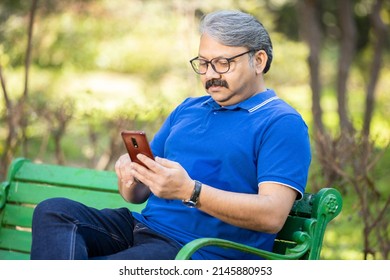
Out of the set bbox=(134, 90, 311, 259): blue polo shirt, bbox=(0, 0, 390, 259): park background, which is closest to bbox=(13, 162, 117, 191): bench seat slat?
bbox=(134, 90, 311, 259): blue polo shirt

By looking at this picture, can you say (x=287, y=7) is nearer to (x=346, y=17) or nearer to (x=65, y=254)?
(x=346, y=17)

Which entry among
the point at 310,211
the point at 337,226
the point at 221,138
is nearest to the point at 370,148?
the point at 310,211

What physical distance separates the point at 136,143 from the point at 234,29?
624mm

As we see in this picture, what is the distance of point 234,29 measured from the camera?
124 inches

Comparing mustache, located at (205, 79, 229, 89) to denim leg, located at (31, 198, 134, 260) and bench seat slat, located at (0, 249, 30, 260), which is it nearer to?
denim leg, located at (31, 198, 134, 260)

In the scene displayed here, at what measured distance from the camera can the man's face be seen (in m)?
3.18

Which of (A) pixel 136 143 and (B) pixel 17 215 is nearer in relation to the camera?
(A) pixel 136 143

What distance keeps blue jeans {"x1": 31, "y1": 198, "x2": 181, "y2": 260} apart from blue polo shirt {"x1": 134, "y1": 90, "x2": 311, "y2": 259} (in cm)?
8

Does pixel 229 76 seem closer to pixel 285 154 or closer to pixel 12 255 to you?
pixel 285 154

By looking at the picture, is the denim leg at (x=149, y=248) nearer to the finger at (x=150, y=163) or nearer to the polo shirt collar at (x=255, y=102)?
the finger at (x=150, y=163)

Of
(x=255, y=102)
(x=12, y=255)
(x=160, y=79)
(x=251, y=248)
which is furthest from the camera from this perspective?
(x=160, y=79)

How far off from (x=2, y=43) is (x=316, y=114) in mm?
4101

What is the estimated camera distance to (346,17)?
28.5ft

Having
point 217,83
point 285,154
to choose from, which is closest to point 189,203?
point 285,154
